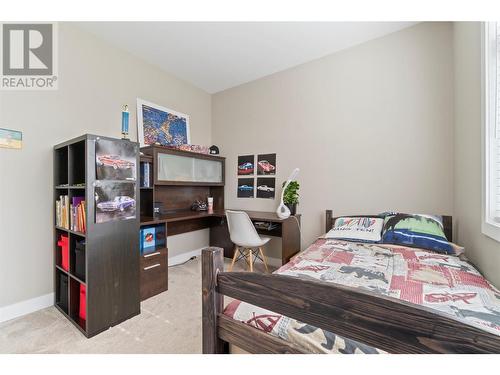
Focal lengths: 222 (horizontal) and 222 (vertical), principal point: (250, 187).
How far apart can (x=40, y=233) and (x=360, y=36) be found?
12.8ft

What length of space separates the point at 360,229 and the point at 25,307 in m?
3.18

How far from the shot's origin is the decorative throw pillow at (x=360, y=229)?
2115 mm

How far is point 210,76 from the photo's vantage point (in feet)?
10.9

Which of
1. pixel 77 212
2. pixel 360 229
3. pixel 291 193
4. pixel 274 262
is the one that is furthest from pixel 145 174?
pixel 360 229

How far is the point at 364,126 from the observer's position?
261 cm

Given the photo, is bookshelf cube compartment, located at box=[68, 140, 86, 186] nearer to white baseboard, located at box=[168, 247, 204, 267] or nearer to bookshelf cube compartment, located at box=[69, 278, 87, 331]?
bookshelf cube compartment, located at box=[69, 278, 87, 331]

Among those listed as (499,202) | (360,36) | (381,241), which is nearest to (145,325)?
(381,241)

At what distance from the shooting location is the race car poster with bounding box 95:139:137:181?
1783 millimetres

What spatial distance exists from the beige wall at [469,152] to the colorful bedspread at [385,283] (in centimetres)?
16

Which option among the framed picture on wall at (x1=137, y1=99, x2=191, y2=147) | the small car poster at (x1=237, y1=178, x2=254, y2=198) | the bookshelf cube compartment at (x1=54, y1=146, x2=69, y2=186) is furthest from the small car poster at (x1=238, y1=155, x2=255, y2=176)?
the bookshelf cube compartment at (x1=54, y1=146, x2=69, y2=186)

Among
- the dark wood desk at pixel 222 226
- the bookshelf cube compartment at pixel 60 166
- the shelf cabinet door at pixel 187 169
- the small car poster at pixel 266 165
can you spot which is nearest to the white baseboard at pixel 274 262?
the dark wood desk at pixel 222 226

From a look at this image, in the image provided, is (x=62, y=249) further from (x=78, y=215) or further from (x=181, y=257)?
(x=181, y=257)

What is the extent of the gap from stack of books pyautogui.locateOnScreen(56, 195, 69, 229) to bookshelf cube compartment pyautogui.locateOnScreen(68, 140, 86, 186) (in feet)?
0.56
